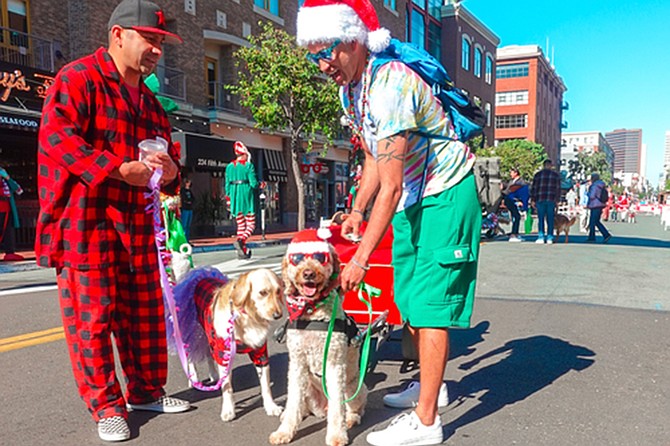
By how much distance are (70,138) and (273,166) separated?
21760mm

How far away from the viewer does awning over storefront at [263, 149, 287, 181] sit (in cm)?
2353

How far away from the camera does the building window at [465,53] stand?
4512cm

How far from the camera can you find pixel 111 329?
9.23ft

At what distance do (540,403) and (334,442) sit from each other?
1.42 metres

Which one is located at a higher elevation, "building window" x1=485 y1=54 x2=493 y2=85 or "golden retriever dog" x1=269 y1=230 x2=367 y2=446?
"building window" x1=485 y1=54 x2=493 y2=85

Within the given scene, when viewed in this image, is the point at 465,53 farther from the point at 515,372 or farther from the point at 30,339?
the point at 30,339

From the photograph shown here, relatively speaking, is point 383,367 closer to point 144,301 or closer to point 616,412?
point 616,412

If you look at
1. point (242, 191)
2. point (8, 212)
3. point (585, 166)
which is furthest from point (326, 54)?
point (585, 166)

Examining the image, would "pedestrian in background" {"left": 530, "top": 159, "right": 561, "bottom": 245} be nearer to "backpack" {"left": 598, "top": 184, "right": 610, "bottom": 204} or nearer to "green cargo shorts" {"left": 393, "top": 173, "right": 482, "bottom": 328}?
"backpack" {"left": 598, "top": 184, "right": 610, "bottom": 204}

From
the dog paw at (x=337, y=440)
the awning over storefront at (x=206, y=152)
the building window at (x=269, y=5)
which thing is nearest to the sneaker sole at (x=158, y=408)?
the dog paw at (x=337, y=440)

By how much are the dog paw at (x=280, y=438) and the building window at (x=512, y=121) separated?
72.8m

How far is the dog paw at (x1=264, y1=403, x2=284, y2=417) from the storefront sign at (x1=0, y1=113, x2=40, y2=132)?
12978 mm

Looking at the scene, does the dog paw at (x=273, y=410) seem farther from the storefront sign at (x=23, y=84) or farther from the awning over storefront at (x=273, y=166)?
the awning over storefront at (x=273, y=166)

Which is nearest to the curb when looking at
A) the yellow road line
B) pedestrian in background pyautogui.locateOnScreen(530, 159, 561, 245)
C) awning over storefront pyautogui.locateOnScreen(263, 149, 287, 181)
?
the yellow road line
